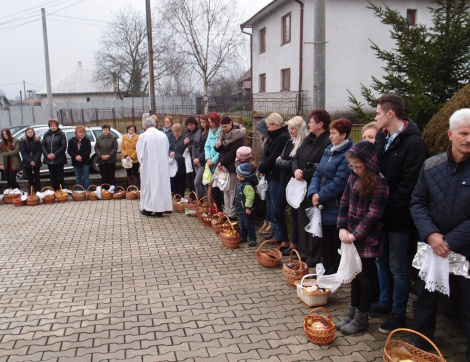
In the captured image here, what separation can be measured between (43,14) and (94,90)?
48879 mm

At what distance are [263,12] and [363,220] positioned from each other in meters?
24.2

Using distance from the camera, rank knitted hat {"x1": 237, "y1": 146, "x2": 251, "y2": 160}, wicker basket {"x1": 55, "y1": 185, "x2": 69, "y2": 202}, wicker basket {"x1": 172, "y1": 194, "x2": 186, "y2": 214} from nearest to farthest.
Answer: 1. knitted hat {"x1": 237, "y1": 146, "x2": 251, "y2": 160}
2. wicker basket {"x1": 172, "y1": 194, "x2": 186, "y2": 214}
3. wicker basket {"x1": 55, "y1": 185, "x2": 69, "y2": 202}

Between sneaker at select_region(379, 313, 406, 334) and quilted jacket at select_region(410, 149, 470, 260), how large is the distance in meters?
1.01

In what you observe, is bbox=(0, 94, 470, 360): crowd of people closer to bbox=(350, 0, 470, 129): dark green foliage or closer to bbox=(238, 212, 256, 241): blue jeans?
bbox=(238, 212, 256, 241): blue jeans

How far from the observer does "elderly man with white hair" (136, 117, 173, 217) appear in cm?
901

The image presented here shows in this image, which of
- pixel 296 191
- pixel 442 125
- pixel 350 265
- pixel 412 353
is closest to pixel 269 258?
pixel 296 191

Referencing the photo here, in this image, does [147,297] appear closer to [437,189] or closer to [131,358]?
[131,358]

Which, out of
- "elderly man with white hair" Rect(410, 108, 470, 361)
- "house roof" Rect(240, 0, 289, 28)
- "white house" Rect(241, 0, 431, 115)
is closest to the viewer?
"elderly man with white hair" Rect(410, 108, 470, 361)

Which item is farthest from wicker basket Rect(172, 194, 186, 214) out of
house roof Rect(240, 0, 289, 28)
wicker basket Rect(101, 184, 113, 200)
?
house roof Rect(240, 0, 289, 28)

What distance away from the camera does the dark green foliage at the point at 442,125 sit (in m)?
4.00

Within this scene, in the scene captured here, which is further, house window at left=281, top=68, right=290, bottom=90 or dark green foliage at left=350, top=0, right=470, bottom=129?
house window at left=281, top=68, right=290, bottom=90

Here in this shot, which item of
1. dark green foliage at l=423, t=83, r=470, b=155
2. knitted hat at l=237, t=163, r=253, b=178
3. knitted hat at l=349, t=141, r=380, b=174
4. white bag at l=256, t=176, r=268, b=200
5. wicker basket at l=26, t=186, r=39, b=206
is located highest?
dark green foliage at l=423, t=83, r=470, b=155

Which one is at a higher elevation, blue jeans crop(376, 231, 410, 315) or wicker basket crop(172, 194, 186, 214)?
blue jeans crop(376, 231, 410, 315)

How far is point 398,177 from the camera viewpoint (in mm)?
3932
